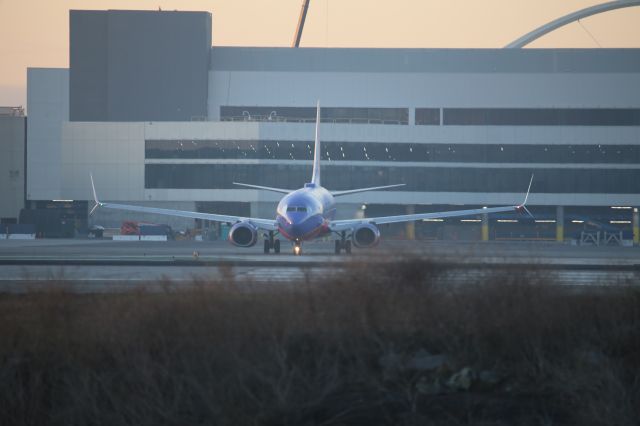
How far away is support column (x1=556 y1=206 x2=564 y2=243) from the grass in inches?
2771

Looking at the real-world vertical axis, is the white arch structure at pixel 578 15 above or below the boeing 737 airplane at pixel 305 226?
above

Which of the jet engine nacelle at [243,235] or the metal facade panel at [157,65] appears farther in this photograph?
the metal facade panel at [157,65]

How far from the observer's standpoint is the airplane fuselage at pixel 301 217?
47.6 metres

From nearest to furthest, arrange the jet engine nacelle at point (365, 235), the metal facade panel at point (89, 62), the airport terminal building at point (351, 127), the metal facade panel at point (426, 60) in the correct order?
the jet engine nacelle at point (365, 235)
the airport terminal building at point (351, 127)
the metal facade panel at point (426, 60)
the metal facade panel at point (89, 62)

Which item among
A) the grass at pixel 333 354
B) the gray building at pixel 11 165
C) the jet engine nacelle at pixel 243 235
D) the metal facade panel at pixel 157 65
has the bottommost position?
the grass at pixel 333 354

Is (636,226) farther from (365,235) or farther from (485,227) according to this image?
(365,235)

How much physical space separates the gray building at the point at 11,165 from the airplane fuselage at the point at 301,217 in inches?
2247

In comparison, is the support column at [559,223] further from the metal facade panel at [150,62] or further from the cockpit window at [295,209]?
the cockpit window at [295,209]

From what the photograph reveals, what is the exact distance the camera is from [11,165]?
3866 inches

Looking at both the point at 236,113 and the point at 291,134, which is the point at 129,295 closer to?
the point at 291,134

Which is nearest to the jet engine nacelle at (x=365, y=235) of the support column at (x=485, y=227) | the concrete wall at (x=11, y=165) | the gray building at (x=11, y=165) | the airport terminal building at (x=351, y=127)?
the airport terminal building at (x=351, y=127)

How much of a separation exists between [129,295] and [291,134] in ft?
226

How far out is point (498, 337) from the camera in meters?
18.3

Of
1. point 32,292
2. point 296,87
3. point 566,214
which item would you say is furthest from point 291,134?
point 32,292
